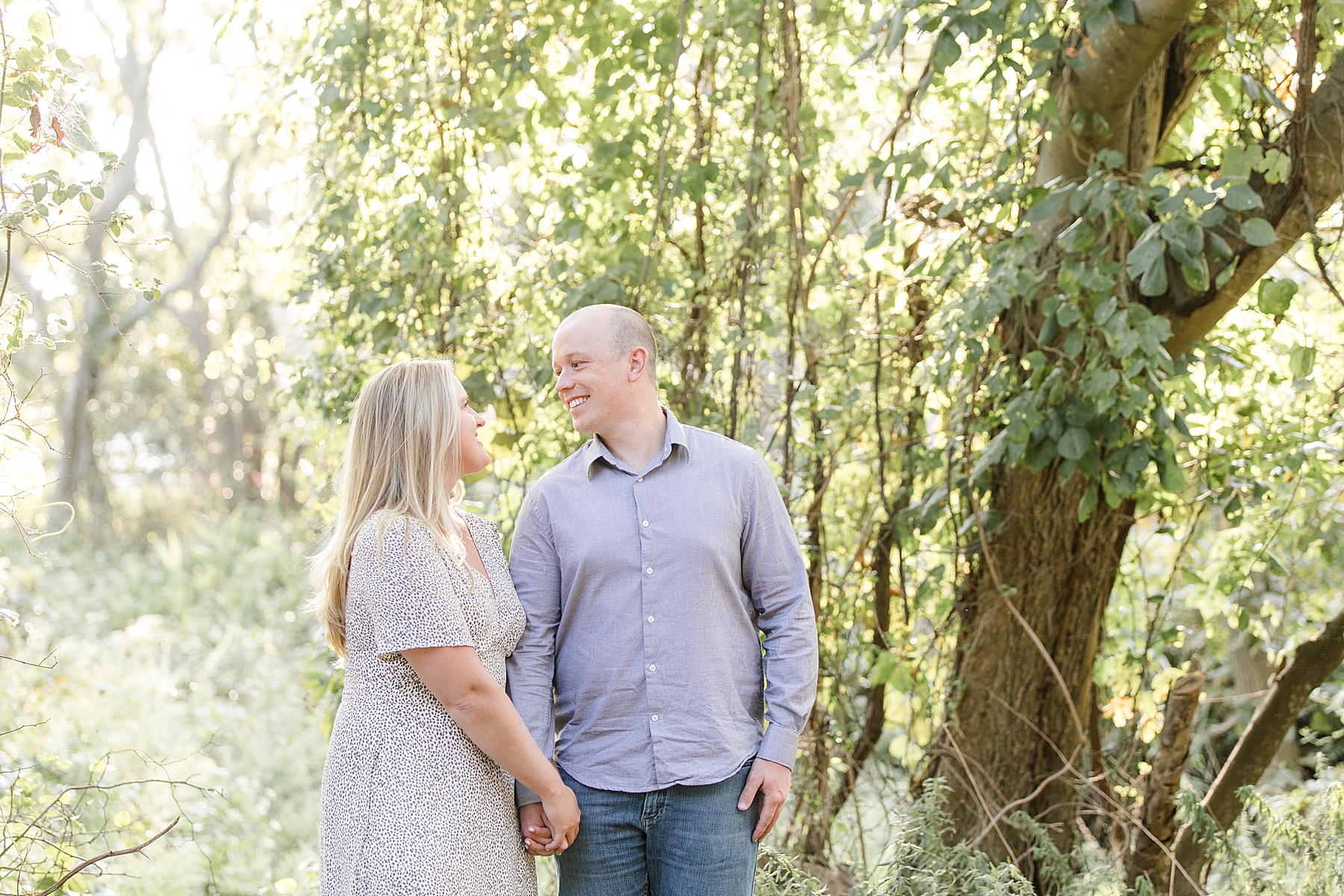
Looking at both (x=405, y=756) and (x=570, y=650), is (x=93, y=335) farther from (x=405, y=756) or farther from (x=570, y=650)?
(x=405, y=756)

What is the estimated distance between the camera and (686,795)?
186 centimetres

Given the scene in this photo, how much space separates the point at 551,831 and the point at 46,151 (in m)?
1.62

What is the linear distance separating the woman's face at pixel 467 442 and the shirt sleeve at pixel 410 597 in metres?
0.20

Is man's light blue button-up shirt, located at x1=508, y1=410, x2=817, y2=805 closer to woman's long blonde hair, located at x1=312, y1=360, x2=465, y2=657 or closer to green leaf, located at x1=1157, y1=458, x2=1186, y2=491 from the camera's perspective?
woman's long blonde hair, located at x1=312, y1=360, x2=465, y2=657

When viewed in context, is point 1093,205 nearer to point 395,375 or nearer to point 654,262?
point 654,262

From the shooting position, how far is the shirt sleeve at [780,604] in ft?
6.38

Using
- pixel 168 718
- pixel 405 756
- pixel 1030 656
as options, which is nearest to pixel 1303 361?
pixel 1030 656

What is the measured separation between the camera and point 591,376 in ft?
6.56

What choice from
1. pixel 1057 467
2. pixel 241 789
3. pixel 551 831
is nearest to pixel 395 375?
pixel 551 831

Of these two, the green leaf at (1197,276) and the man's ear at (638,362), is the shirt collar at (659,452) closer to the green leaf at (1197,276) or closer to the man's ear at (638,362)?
the man's ear at (638,362)

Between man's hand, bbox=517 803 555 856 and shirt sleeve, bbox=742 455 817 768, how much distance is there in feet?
1.37

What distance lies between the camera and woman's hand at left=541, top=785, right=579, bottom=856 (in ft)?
5.84

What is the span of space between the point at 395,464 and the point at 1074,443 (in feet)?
5.70

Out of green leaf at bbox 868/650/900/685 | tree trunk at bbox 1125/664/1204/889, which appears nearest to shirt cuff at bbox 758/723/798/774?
green leaf at bbox 868/650/900/685
